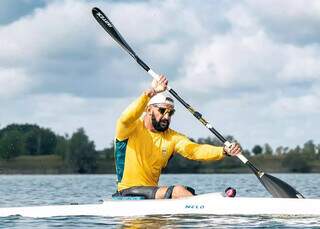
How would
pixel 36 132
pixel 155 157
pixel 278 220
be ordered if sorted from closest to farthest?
1. pixel 278 220
2. pixel 155 157
3. pixel 36 132

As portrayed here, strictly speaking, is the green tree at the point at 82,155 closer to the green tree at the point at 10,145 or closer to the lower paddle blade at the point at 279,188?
the green tree at the point at 10,145

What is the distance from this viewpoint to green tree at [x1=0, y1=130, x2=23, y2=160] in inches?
4743

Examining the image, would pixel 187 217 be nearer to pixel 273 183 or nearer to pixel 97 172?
pixel 273 183

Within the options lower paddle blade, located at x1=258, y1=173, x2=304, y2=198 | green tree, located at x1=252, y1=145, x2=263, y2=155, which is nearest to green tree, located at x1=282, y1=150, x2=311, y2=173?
green tree, located at x1=252, y1=145, x2=263, y2=155

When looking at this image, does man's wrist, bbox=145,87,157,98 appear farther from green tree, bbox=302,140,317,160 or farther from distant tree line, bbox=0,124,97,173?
green tree, bbox=302,140,317,160

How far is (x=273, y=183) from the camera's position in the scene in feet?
53.3

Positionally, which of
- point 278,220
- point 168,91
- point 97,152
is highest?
point 97,152

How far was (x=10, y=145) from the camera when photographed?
12862 cm

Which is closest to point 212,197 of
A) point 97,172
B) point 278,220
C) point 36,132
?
point 278,220

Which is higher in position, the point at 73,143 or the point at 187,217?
the point at 73,143

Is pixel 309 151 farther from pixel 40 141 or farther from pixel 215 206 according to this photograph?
pixel 215 206

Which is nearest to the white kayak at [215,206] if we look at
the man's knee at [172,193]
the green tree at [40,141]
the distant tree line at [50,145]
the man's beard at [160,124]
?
the man's knee at [172,193]

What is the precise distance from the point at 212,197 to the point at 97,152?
12396 centimetres

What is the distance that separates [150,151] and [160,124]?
55cm
